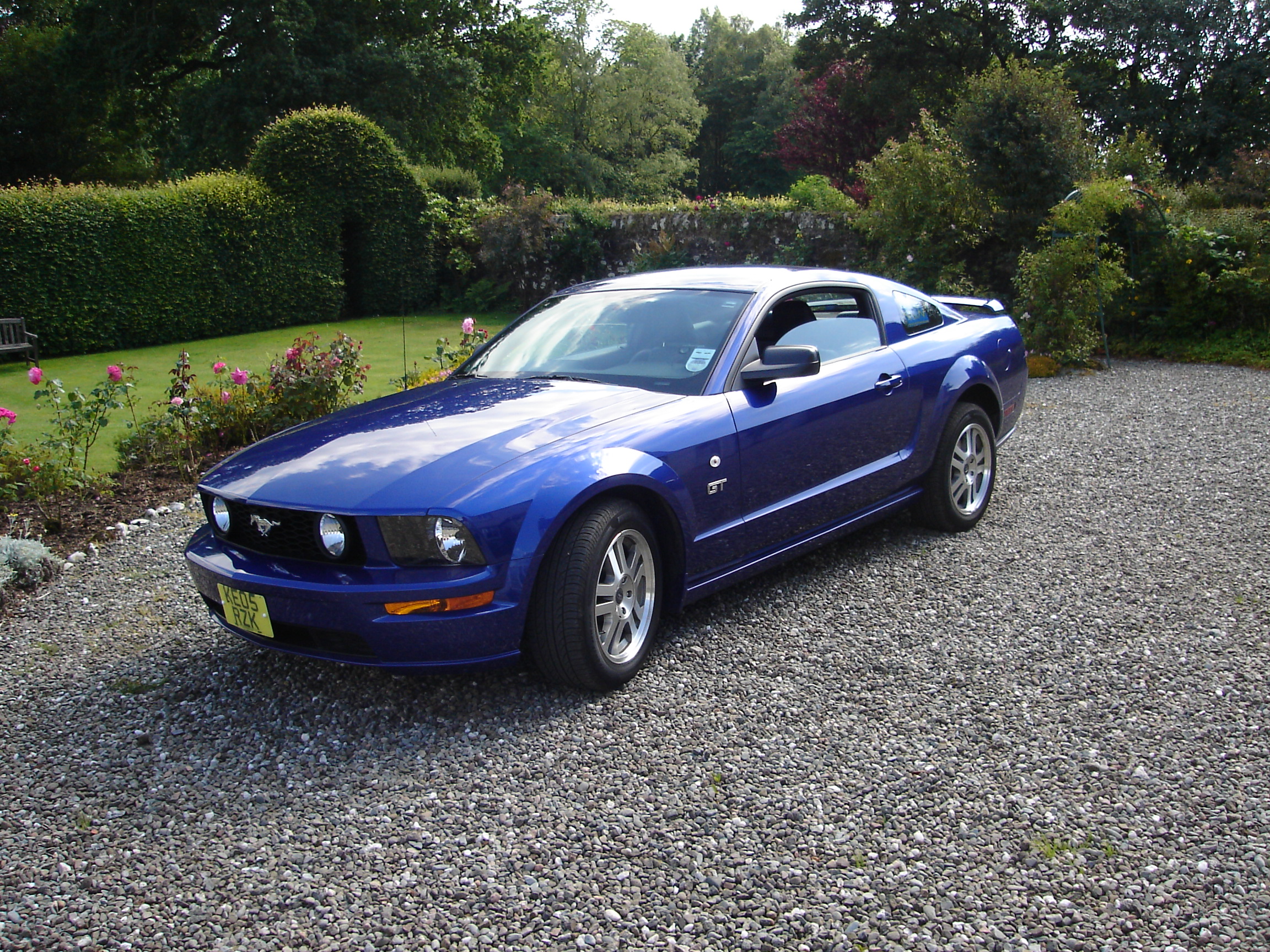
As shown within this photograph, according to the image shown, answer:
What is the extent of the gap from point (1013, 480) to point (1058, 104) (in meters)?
8.09

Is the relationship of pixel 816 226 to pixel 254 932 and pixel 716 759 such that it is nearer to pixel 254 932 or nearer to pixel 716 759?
pixel 716 759

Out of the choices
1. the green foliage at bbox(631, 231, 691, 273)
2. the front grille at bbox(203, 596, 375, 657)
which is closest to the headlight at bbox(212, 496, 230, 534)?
the front grille at bbox(203, 596, 375, 657)

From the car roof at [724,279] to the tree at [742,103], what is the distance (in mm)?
45070

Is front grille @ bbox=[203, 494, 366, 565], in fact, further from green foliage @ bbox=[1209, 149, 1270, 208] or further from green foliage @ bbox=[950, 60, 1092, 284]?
green foliage @ bbox=[1209, 149, 1270, 208]

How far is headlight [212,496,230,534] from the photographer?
3.49 meters

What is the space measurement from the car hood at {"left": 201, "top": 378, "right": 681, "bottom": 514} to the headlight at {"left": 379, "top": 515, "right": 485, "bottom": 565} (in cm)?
4

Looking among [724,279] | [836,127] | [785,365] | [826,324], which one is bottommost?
[785,365]

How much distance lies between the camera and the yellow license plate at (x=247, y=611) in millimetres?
3186

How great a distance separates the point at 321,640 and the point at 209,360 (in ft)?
40.9

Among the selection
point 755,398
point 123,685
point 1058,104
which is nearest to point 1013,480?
point 755,398

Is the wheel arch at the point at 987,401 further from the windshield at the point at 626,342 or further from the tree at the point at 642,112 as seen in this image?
the tree at the point at 642,112

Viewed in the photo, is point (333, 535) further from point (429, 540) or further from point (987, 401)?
point (987, 401)

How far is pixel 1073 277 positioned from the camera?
11.0 meters

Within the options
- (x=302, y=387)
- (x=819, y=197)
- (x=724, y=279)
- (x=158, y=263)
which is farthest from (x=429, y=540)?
(x=819, y=197)
